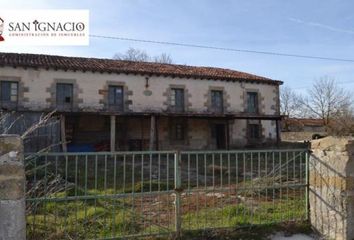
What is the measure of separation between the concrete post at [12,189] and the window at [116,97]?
1812 centimetres

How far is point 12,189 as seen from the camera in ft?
14.6

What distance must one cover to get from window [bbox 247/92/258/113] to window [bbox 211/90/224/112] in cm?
216

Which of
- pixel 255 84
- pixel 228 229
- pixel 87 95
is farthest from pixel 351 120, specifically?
pixel 228 229

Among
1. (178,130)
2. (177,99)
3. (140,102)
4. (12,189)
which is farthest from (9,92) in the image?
(12,189)

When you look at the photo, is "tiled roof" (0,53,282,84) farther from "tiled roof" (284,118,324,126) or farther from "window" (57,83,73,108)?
"tiled roof" (284,118,324,126)

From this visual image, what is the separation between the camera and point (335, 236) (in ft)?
20.5

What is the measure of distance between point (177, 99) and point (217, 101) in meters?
2.79

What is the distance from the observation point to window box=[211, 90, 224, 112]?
2536cm

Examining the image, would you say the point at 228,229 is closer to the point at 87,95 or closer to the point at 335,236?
the point at 335,236

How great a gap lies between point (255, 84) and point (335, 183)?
21.1 meters

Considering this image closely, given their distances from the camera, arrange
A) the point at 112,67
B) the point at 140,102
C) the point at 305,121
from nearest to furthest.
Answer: the point at 112,67 → the point at 140,102 → the point at 305,121

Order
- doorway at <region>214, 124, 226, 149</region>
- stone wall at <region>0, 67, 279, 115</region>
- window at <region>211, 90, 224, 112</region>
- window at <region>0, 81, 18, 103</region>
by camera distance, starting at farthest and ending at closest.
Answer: doorway at <region>214, 124, 226, 149</region> < window at <region>211, 90, 224, 112</region> < stone wall at <region>0, 67, 279, 115</region> < window at <region>0, 81, 18, 103</region>

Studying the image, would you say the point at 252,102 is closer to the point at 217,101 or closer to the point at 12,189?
the point at 217,101

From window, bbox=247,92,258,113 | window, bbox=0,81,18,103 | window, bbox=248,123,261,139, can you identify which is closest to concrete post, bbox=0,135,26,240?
window, bbox=0,81,18,103
